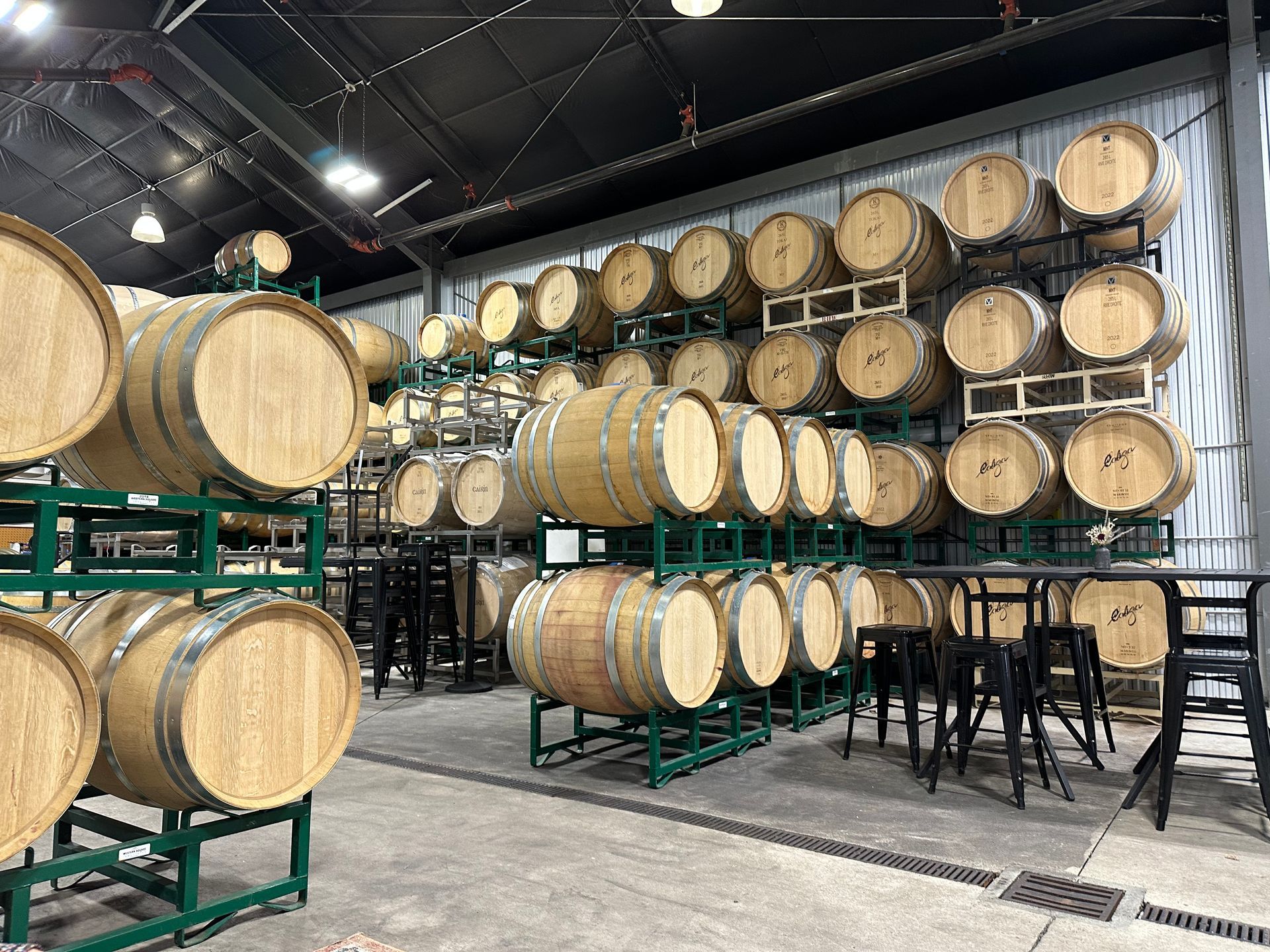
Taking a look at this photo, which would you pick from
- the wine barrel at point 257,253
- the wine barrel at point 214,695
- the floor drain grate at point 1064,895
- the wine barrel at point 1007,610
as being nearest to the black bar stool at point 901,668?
the floor drain grate at point 1064,895

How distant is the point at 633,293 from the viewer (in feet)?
34.2

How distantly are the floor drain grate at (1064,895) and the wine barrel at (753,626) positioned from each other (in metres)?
2.39

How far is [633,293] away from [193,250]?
8.55 m

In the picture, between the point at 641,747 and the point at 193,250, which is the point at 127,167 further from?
the point at 641,747

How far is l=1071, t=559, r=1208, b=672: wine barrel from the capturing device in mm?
6922

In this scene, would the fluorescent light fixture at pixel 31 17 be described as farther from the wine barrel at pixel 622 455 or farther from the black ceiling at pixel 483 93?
the wine barrel at pixel 622 455

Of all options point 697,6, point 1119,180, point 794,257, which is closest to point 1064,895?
point 697,6

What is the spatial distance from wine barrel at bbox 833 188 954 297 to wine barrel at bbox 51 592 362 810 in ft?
22.6

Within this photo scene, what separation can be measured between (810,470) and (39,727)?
5417mm

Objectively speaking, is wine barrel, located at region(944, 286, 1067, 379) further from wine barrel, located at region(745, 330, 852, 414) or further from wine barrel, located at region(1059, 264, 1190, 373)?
wine barrel, located at region(745, 330, 852, 414)

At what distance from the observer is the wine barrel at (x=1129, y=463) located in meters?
6.92

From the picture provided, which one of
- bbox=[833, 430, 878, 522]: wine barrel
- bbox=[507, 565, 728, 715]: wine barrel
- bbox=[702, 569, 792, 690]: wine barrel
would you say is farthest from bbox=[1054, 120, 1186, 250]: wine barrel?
bbox=[507, 565, 728, 715]: wine barrel

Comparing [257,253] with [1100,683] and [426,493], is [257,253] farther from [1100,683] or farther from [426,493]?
[1100,683]

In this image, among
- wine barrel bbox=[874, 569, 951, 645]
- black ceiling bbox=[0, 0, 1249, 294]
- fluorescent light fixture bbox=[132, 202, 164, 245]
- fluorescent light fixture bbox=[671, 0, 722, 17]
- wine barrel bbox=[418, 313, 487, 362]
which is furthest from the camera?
wine barrel bbox=[418, 313, 487, 362]
